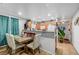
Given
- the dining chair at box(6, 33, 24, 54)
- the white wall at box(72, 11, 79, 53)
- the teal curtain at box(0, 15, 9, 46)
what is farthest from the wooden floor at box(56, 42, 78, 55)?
the teal curtain at box(0, 15, 9, 46)

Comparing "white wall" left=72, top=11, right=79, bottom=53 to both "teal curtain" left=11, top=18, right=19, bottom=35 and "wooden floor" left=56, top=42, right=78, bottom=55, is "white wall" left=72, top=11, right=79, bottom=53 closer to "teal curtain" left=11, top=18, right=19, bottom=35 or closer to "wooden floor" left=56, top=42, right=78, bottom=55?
"wooden floor" left=56, top=42, right=78, bottom=55

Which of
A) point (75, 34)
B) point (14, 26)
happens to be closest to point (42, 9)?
point (14, 26)

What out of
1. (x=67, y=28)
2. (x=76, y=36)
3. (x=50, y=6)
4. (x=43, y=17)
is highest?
(x=50, y=6)

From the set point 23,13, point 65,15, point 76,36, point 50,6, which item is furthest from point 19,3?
point 76,36

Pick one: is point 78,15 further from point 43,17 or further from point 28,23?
point 28,23

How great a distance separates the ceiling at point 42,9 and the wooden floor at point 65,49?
1.55ft

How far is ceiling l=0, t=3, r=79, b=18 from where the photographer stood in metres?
1.51

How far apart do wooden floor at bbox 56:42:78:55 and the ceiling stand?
0.47 meters

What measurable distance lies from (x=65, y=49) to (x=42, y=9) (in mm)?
753

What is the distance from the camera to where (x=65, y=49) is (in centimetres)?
156

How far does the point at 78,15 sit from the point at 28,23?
813 millimetres

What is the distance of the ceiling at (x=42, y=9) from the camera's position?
1.51 meters

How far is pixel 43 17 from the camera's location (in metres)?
1.54

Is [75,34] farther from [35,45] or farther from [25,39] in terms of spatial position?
[25,39]
